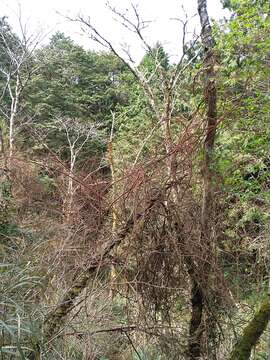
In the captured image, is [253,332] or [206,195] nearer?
[253,332]

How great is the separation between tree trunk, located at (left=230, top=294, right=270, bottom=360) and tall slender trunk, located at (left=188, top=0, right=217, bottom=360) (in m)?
0.38

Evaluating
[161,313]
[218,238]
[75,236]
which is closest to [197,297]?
[161,313]

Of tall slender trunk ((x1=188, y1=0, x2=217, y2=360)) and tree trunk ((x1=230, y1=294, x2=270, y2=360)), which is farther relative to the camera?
tall slender trunk ((x1=188, y1=0, x2=217, y2=360))

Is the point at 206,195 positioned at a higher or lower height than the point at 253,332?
higher

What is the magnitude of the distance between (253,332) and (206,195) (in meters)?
1.10

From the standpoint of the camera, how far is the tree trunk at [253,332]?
8.45ft

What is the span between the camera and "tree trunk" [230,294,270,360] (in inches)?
101

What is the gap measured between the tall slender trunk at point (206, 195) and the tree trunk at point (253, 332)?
0.38 meters

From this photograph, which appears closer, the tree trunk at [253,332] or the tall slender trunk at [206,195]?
the tree trunk at [253,332]

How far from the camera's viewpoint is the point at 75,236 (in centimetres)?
321

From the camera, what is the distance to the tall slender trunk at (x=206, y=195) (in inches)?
115

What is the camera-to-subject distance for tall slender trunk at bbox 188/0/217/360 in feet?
9.60

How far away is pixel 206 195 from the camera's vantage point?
3.02 metres

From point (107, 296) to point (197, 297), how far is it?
2.68 ft
